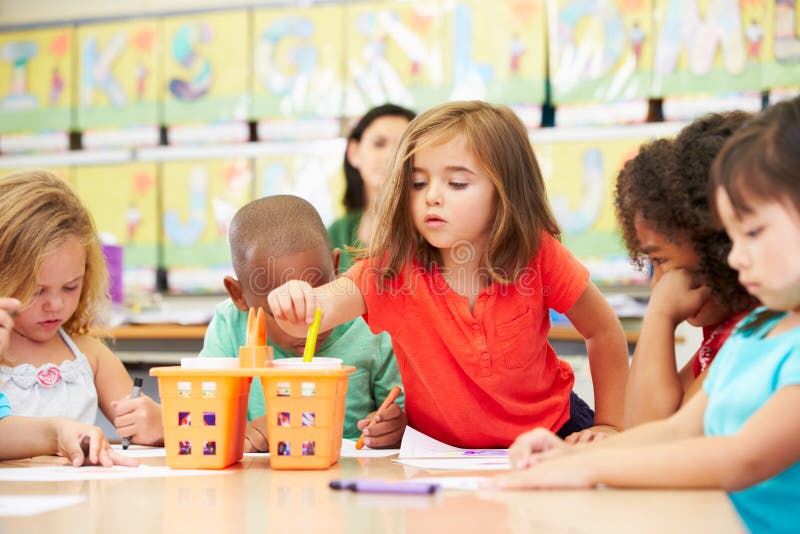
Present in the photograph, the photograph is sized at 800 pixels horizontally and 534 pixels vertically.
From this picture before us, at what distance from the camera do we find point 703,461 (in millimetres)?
A: 783

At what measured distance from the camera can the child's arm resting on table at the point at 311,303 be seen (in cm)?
117

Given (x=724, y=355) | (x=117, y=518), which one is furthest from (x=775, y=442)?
(x=117, y=518)

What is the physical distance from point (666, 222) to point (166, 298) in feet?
10.0

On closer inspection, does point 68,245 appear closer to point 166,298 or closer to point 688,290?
point 688,290

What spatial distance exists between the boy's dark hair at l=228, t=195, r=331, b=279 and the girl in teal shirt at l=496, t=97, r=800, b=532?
0.70 metres

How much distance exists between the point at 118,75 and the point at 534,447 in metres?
3.54

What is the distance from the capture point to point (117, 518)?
734 mm

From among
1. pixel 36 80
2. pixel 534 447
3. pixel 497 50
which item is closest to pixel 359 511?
pixel 534 447

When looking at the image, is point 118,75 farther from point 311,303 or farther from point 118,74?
point 311,303

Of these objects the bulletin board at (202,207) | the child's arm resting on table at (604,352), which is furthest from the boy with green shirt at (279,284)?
the bulletin board at (202,207)

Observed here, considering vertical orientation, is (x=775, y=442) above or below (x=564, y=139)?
below

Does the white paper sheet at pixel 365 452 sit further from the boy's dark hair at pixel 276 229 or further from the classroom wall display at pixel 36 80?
the classroom wall display at pixel 36 80

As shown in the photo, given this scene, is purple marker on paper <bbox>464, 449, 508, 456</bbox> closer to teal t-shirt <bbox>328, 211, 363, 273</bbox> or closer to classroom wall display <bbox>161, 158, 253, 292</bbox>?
teal t-shirt <bbox>328, 211, 363, 273</bbox>

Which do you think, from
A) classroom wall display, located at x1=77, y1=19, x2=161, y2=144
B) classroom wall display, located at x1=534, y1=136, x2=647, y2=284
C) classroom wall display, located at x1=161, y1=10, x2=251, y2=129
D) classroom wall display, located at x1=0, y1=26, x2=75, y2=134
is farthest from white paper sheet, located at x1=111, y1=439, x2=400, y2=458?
classroom wall display, located at x1=0, y1=26, x2=75, y2=134
